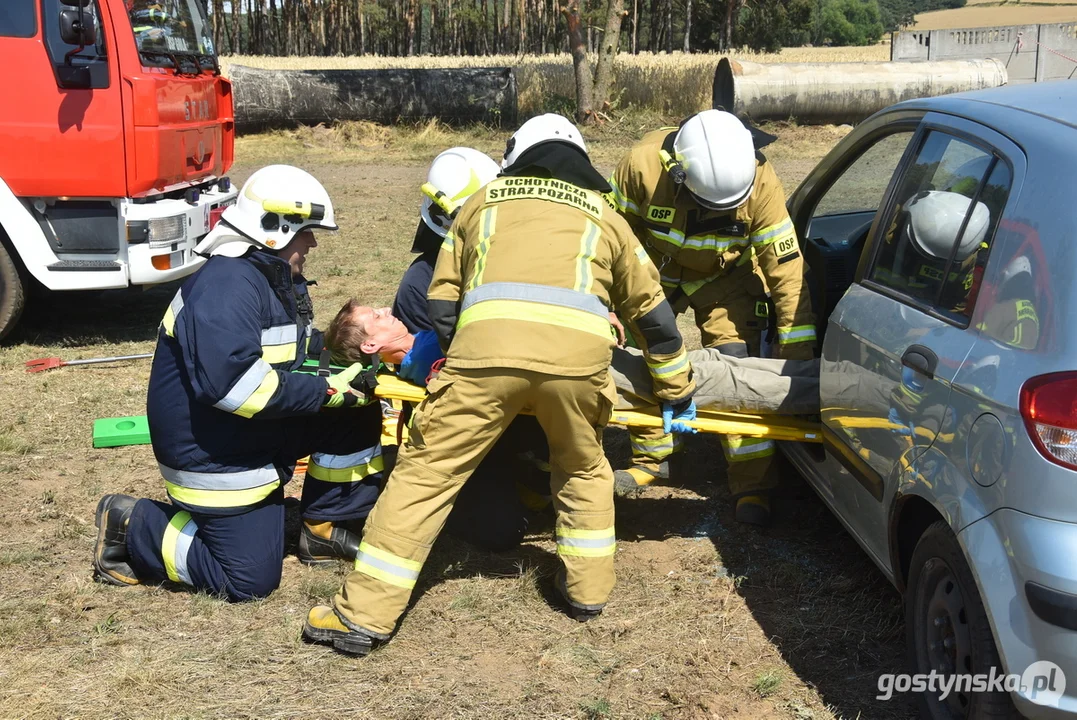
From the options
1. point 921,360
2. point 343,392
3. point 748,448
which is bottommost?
point 748,448

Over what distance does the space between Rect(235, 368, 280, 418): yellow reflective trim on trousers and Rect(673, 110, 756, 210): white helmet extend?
190 centimetres

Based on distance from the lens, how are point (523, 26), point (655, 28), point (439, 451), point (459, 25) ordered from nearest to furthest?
point (439, 451), point (523, 26), point (459, 25), point (655, 28)

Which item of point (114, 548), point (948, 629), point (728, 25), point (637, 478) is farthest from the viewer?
point (728, 25)

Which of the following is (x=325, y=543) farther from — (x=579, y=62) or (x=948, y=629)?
(x=579, y=62)

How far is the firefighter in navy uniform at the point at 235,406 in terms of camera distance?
3.47 meters

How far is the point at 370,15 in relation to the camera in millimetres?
46406

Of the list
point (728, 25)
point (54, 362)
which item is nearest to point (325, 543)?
point (54, 362)

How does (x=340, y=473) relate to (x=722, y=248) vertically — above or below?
below

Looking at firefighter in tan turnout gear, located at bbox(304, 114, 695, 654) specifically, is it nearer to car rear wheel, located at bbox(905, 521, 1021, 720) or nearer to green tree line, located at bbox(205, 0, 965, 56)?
car rear wheel, located at bbox(905, 521, 1021, 720)

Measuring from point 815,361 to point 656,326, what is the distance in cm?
83

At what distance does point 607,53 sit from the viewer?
750 inches

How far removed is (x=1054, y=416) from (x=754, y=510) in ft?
7.01

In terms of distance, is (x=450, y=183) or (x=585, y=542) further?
(x=450, y=183)

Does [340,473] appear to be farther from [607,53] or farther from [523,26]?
[523,26]
